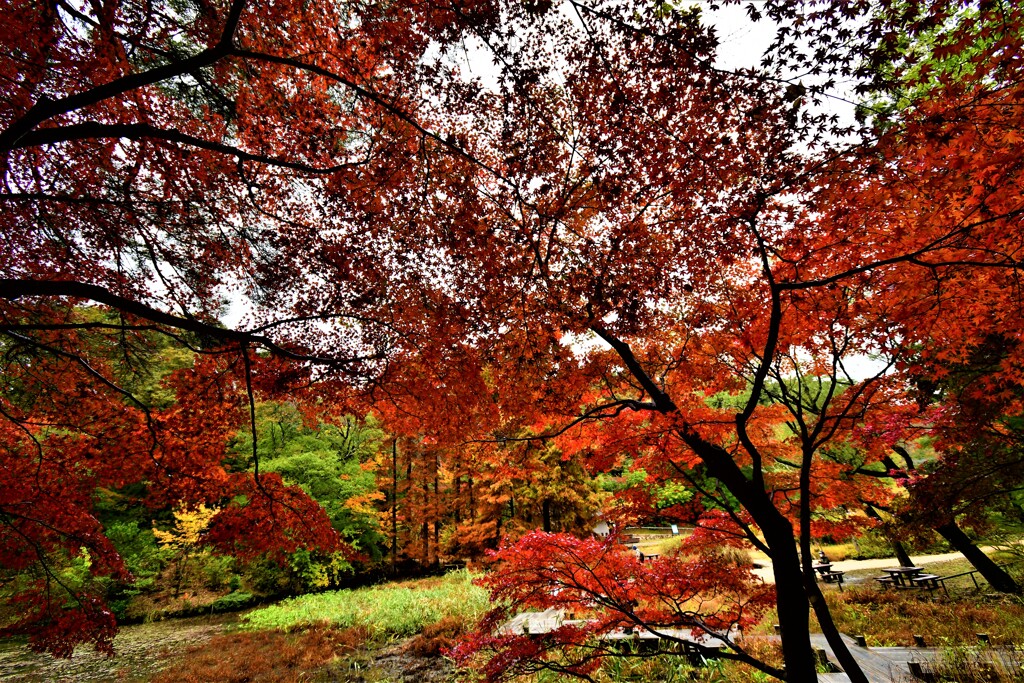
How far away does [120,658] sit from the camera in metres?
10.2

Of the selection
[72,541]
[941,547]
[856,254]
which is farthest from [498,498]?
[941,547]

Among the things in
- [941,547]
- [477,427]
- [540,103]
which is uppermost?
[540,103]

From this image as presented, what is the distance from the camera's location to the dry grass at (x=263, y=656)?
29.3ft

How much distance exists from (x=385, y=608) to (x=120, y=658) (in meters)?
6.64

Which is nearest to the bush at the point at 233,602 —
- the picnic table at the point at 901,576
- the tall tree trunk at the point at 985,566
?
the picnic table at the point at 901,576

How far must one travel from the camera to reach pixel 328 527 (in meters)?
5.22

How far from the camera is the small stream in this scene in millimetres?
9250

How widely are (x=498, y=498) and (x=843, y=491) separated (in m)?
11.1

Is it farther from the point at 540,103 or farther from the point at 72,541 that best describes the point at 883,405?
the point at 72,541

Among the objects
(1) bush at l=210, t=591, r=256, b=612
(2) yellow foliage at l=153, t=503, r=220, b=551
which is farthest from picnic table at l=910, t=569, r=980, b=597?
(2) yellow foliage at l=153, t=503, r=220, b=551

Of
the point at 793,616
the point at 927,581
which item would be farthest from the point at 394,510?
the point at 927,581

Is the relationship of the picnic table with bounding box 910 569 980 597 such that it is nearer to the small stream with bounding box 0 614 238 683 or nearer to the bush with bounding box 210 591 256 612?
the small stream with bounding box 0 614 238 683

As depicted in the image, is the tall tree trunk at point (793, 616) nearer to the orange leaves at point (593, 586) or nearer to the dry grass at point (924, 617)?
the orange leaves at point (593, 586)

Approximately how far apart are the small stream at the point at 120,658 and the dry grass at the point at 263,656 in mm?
675
